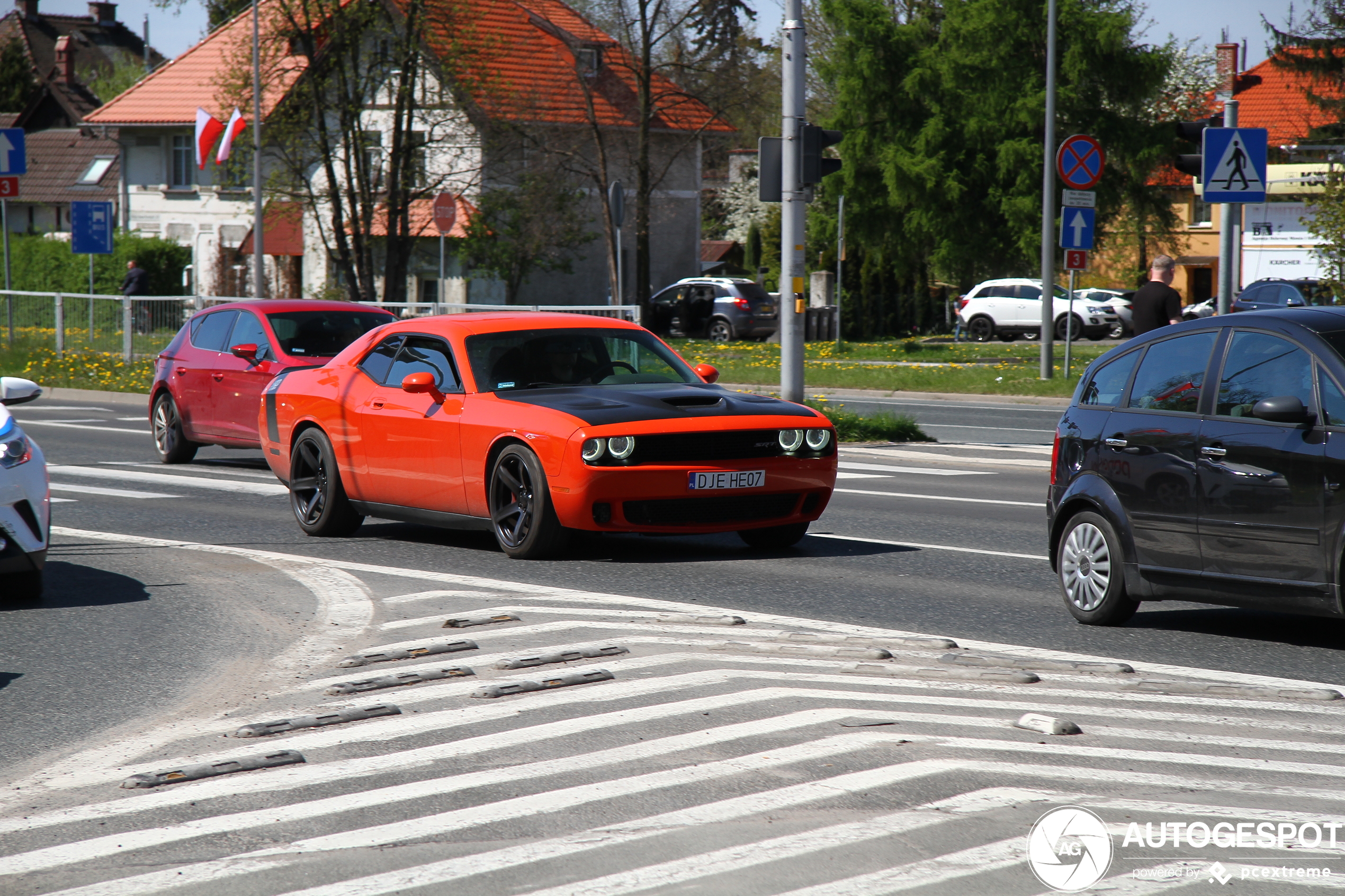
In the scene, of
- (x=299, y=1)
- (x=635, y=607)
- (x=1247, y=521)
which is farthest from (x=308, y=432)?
(x=299, y=1)

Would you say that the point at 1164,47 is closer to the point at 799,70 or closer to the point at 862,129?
the point at 862,129

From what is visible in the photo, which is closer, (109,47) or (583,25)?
(583,25)

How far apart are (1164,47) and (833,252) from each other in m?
11.9

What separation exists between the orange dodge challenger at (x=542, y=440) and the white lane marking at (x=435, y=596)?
3.61 feet

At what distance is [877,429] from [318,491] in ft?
30.9

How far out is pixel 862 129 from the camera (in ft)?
178

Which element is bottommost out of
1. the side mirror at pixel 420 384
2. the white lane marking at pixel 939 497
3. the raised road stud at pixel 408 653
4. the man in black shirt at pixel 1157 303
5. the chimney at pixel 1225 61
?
the white lane marking at pixel 939 497

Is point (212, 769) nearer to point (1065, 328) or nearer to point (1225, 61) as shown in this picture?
point (1065, 328)

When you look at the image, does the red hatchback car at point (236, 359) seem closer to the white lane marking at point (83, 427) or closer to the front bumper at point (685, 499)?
the white lane marking at point (83, 427)

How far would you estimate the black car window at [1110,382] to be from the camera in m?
8.27

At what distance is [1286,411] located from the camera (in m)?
7.02

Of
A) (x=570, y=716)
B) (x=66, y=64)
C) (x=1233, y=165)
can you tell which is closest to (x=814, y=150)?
(x=1233, y=165)

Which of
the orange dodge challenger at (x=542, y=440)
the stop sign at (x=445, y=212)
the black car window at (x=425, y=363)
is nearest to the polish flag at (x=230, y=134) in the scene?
the stop sign at (x=445, y=212)

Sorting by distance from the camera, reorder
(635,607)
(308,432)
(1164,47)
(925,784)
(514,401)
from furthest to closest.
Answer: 1. (1164,47)
2. (308,432)
3. (514,401)
4. (635,607)
5. (925,784)
